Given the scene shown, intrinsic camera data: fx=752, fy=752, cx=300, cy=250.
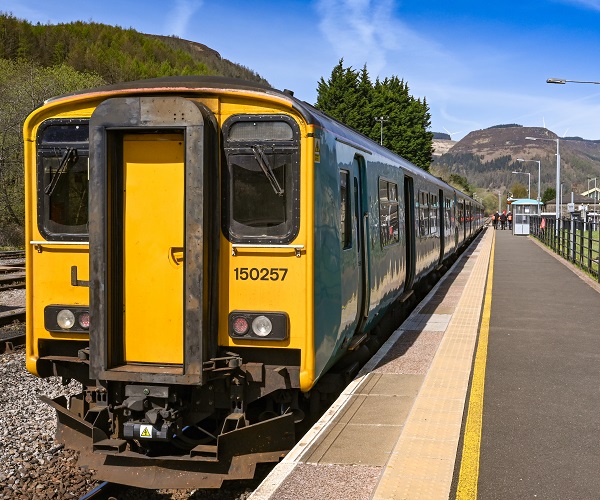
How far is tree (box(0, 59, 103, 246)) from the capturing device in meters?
36.2

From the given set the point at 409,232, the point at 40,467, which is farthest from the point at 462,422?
the point at 409,232

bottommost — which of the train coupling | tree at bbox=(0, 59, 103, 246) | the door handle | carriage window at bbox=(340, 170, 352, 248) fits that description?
the train coupling

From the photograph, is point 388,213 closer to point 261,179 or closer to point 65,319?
point 261,179

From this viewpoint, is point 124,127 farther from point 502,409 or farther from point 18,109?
point 18,109

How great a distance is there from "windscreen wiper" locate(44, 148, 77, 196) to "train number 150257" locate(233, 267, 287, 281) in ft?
5.22

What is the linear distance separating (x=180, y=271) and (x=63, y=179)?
132 cm

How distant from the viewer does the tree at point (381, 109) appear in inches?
3201

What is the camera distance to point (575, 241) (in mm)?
23906

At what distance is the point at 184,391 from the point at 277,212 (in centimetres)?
149

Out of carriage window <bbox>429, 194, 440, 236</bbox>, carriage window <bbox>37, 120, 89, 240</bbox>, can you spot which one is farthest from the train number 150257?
carriage window <bbox>429, 194, 440, 236</bbox>

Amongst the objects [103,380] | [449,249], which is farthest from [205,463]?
[449,249]

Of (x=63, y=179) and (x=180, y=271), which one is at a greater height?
(x=63, y=179)

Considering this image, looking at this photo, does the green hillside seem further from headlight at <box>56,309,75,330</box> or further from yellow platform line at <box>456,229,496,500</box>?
headlight at <box>56,309,75,330</box>

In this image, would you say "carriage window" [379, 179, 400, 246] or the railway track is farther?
the railway track
